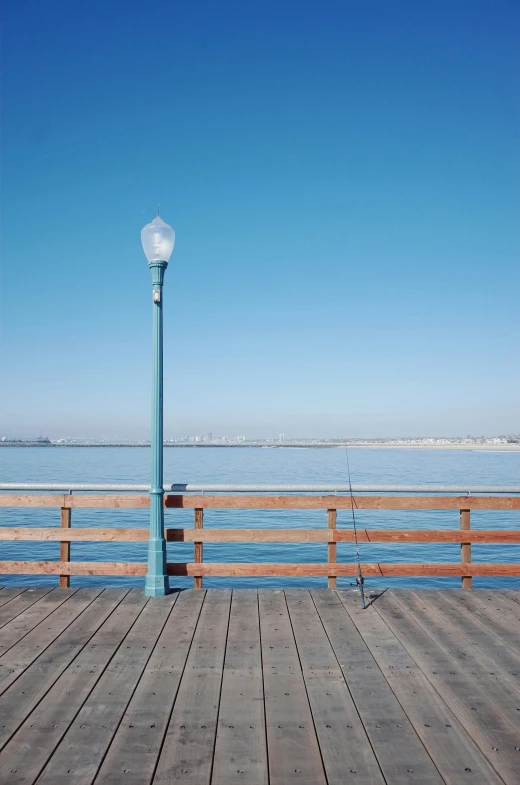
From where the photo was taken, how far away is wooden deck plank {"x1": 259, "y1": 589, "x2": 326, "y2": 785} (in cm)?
233

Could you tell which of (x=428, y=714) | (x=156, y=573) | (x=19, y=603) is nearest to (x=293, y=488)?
(x=156, y=573)

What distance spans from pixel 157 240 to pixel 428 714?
434 cm

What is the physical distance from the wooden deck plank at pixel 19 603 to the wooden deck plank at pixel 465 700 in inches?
117

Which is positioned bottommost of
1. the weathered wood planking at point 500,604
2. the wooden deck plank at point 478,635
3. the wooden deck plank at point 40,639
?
the weathered wood planking at point 500,604

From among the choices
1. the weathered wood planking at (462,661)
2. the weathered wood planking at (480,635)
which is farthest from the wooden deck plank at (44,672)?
the weathered wood planking at (480,635)

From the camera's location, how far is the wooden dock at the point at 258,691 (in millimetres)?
A: 2371

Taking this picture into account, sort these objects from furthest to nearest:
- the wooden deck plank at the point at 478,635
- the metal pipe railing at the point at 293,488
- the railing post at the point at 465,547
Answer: the railing post at the point at 465,547, the metal pipe railing at the point at 293,488, the wooden deck plank at the point at 478,635

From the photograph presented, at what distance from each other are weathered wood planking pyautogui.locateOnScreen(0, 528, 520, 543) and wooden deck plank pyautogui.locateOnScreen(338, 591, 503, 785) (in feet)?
3.66

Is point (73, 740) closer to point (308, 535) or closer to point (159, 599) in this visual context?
point (159, 599)

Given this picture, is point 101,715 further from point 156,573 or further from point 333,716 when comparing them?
point 156,573

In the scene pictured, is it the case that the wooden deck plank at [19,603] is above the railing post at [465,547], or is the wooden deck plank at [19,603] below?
below

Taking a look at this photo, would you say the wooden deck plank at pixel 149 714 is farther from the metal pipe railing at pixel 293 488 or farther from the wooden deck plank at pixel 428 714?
the metal pipe railing at pixel 293 488

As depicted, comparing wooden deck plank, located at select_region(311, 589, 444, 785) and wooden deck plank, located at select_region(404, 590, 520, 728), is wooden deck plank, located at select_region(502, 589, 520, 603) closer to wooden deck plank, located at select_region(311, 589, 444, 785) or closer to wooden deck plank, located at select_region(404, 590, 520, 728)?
wooden deck plank, located at select_region(404, 590, 520, 728)

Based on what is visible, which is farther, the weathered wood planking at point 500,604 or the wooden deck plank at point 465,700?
the weathered wood planking at point 500,604
